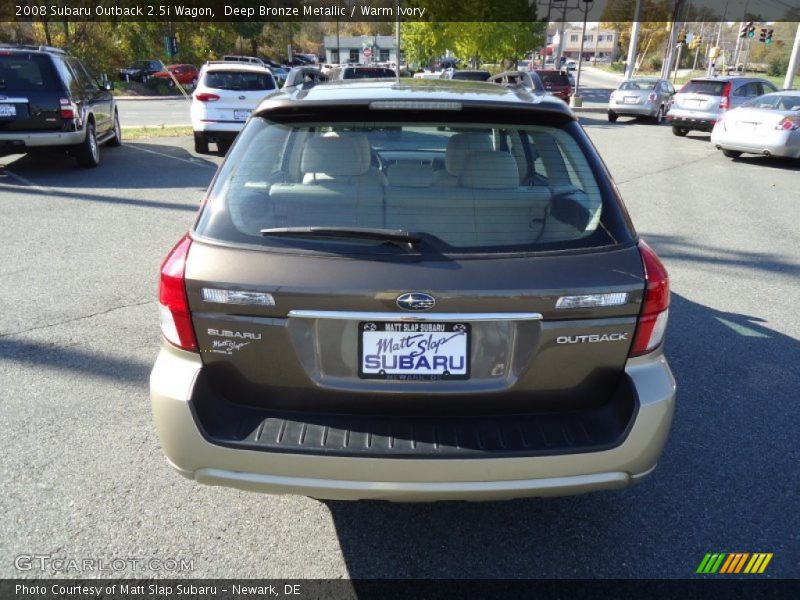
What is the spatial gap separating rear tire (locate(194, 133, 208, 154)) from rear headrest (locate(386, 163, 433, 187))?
37.6 ft

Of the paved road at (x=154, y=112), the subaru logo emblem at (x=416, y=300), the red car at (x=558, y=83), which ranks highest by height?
the subaru logo emblem at (x=416, y=300)

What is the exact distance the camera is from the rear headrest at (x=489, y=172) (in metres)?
2.58

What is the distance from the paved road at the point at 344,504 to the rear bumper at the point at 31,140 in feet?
14.1

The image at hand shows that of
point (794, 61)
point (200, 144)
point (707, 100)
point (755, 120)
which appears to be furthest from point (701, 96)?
point (200, 144)

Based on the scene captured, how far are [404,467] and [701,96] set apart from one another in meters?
18.8

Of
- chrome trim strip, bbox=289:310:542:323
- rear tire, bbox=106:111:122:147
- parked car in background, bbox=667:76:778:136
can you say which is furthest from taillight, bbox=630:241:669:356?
parked car in background, bbox=667:76:778:136

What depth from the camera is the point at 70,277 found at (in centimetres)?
575

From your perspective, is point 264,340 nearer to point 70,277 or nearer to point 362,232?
point 362,232

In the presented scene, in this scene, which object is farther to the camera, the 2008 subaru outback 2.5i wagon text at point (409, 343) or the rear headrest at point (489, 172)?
the rear headrest at point (489, 172)

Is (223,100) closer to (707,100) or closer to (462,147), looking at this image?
(462,147)

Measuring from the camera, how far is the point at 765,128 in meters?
13.0

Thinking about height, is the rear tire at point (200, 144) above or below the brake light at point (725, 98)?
below

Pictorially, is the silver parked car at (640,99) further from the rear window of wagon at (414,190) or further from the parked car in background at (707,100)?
the rear window of wagon at (414,190)
